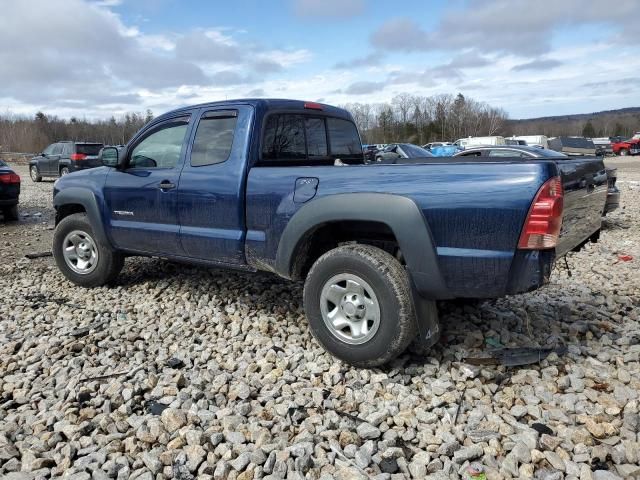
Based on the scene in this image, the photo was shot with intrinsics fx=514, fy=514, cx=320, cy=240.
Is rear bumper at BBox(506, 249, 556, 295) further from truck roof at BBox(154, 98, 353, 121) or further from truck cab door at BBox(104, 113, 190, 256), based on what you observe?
truck cab door at BBox(104, 113, 190, 256)

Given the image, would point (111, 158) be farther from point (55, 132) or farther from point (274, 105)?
point (55, 132)

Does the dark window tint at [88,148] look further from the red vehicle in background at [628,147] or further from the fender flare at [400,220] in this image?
the red vehicle in background at [628,147]

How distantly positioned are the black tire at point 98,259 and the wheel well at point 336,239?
2.47 metres

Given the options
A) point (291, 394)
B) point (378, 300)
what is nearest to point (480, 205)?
point (378, 300)

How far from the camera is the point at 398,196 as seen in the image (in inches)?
→ 127

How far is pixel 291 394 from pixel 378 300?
82 centimetres

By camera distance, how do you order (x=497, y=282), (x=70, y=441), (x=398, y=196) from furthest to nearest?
(x=398, y=196), (x=497, y=282), (x=70, y=441)

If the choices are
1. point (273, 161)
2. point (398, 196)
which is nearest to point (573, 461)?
point (398, 196)

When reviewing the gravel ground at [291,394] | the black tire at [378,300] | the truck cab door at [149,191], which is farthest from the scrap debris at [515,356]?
the truck cab door at [149,191]

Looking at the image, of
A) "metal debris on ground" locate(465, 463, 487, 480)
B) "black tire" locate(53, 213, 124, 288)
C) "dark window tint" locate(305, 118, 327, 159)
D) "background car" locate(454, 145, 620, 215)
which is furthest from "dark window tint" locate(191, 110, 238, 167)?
"background car" locate(454, 145, 620, 215)

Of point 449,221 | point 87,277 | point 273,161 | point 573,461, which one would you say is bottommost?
point 573,461

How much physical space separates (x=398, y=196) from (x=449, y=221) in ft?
1.19

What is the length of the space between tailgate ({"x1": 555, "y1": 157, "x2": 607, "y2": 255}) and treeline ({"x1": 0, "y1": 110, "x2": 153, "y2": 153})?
75498 mm

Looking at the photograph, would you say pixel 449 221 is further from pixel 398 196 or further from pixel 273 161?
pixel 273 161
